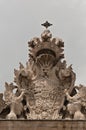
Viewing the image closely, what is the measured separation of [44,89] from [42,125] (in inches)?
66.6

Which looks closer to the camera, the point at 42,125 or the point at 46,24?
the point at 42,125

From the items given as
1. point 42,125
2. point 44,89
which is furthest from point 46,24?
point 42,125

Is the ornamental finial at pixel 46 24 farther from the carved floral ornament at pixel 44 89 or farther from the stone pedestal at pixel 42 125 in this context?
the stone pedestal at pixel 42 125

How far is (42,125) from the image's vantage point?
17812 mm

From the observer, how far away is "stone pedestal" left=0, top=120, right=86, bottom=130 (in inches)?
700

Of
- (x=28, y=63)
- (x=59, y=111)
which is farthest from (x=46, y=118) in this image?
(x=28, y=63)

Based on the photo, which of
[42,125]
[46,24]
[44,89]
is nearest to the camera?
[42,125]

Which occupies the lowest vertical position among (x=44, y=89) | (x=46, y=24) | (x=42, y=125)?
(x=42, y=125)

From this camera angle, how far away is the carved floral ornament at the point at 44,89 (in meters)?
18.8

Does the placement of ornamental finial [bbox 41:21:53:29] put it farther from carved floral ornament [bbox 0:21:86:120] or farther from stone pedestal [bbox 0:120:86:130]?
stone pedestal [bbox 0:120:86:130]

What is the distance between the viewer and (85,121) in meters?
17.9

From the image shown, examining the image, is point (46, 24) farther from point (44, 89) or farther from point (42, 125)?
point (42, 125)

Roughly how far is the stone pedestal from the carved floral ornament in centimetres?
55

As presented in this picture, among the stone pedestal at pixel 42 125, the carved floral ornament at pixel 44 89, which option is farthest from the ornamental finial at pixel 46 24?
the stone pedestal at pixel 42 125
